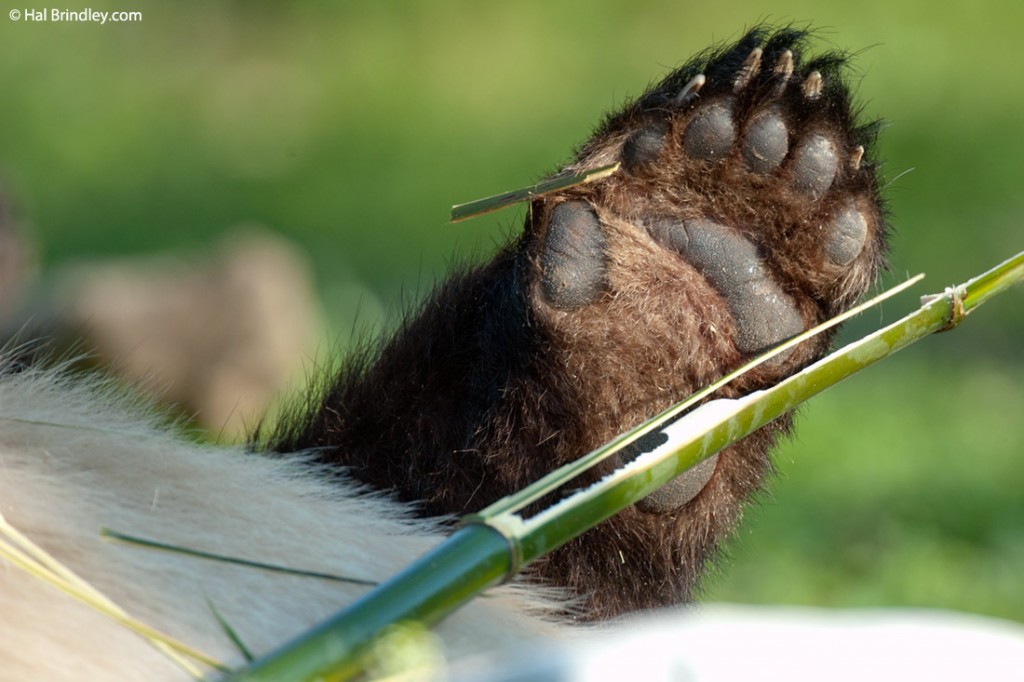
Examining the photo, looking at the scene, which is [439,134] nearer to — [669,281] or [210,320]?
[210,320]

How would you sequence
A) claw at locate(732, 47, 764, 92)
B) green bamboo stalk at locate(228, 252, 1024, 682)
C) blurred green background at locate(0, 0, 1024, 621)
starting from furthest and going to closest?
blurred green background at locate(0, 0, 1024, 621) < claw at locate(732, 47, 764, 92) < green bamboo stalk at locate(228, 252, 1024, 682)

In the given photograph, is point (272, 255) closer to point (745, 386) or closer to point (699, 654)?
point (745, 386)

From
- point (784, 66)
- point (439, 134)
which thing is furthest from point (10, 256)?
point (439, 134)

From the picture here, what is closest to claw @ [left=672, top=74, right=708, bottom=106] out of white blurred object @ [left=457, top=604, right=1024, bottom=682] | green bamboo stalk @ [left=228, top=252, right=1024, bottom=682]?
green bamboo stalk @ [left=228, top=252, right=1024, bottom=682]

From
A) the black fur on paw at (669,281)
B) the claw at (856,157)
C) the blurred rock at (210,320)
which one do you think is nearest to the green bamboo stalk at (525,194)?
the black fur on paw at (669,281)

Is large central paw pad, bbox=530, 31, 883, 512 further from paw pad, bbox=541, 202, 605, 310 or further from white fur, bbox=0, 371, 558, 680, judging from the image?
white fur, bbox=0, 371, 558, 680

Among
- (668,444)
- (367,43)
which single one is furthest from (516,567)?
(367,43)

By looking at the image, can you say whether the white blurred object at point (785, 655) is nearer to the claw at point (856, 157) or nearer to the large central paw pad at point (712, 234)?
the large central paw pad at point (712, 234)
